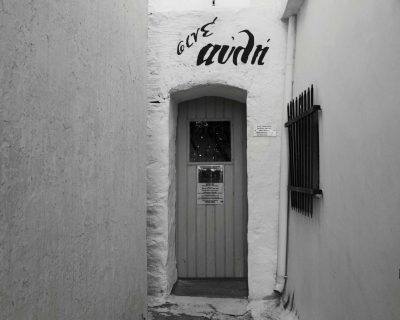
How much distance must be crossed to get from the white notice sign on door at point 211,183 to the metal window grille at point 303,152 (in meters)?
1.14

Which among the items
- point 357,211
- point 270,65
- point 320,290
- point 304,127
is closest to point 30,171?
point 357,211

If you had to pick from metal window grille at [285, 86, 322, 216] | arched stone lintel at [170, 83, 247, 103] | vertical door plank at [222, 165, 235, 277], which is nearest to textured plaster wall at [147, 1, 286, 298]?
arched stone lintel at [170, 83, 247, 103]

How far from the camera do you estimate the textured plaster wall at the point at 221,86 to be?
4.32 meters

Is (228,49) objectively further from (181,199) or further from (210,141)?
(181,199)

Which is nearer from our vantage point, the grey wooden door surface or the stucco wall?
the stucco wall

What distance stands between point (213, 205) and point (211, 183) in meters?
0.27

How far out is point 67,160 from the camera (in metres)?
1.83

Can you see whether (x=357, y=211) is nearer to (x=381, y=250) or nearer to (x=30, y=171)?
(x=381, y=250)

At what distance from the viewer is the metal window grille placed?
3096mm

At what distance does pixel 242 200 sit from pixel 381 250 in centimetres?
312

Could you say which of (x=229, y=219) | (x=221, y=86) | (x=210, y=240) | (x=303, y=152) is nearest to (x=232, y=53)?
(x=221, y=86)

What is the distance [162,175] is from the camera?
14.3 ft

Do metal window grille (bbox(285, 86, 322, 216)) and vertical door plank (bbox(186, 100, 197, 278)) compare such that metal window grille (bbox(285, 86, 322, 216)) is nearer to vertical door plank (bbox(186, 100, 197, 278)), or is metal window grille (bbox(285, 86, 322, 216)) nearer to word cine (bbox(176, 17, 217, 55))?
word cine (bbox(176, 17, 217, 55))

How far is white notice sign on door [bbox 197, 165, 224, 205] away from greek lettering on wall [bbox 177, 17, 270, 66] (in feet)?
4.18
